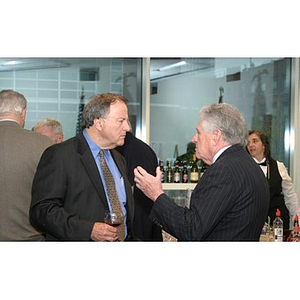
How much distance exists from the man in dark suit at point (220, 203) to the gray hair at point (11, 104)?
2.98 feet

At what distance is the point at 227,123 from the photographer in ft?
5.44

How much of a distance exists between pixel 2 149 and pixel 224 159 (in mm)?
976

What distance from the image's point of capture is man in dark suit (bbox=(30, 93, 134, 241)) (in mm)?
1733

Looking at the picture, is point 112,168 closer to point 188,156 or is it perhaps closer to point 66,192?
point 66,192

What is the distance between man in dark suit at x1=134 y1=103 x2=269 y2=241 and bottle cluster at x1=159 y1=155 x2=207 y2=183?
3.20m

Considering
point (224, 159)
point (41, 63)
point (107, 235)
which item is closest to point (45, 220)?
point (107, 235)

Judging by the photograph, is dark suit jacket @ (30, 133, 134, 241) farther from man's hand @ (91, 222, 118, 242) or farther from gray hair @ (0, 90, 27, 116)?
gray hair @ (0, 90, 27, 116)

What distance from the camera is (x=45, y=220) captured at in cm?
176

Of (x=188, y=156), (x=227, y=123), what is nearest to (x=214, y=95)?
(x=188, y=156)

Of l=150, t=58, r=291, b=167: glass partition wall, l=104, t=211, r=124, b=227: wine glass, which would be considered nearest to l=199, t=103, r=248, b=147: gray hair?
l=104, t=211, r=124, b=227: wine glass

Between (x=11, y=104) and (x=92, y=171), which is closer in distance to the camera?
(x=92, y=171)

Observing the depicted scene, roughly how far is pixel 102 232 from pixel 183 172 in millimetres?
3247
